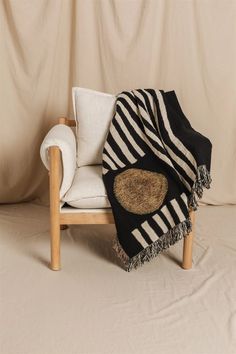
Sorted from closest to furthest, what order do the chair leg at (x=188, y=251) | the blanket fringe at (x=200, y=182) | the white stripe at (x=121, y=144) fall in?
the blanket fringe at (x=200, y=182) < the chair leg at (x=188, y=251) < the white stripe at (x=121, y=144)

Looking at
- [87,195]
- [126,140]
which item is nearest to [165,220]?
[87,195]

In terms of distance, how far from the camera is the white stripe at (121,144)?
2.14 m

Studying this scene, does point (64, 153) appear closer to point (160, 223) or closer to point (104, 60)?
point (160, 223)

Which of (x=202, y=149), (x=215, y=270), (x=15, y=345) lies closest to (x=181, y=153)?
(x=202, y=149)

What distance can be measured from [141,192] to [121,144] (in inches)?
12.4

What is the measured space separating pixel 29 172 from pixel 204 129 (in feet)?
3.71

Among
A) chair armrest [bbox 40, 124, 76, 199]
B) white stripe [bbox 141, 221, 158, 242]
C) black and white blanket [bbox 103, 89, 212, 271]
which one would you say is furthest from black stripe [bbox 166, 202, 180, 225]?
chair armrest [bbox 40, 124, 76, 199]

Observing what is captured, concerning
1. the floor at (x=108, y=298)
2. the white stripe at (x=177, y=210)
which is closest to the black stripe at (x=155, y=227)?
the white stripe at (x=177, y=210)

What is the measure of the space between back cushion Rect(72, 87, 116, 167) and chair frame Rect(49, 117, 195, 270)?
0.33 m

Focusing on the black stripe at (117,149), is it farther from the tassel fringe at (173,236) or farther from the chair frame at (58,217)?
the tassel fringe at (173,236)

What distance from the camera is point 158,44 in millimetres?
2645

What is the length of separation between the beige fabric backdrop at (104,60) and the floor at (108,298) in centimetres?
66

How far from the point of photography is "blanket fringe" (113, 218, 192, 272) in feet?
6.37

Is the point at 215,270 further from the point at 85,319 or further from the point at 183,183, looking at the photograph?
the point at 85,319
